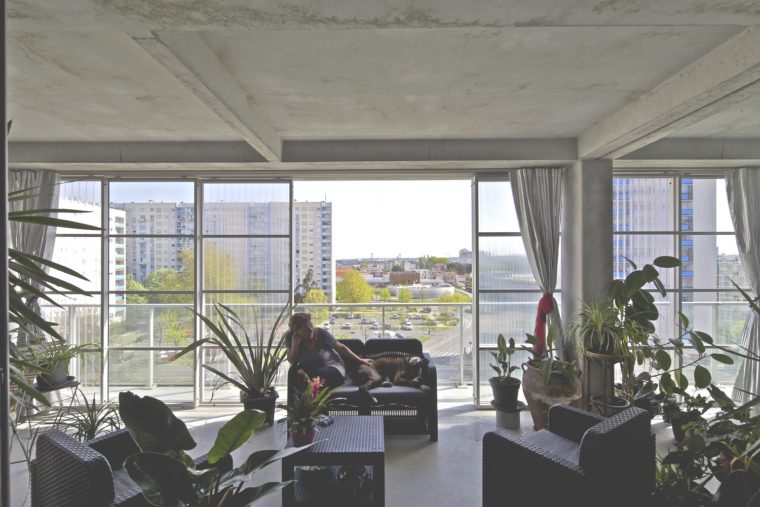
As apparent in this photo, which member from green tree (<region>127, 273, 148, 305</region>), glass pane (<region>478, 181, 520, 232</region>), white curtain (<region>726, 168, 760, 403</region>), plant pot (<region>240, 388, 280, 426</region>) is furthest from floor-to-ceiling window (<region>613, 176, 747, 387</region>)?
green tree (<region>127, 273, 148, 305</region>)

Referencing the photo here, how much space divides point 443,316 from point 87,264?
13.9ft

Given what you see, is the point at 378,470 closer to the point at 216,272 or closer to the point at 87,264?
the point at 216,272

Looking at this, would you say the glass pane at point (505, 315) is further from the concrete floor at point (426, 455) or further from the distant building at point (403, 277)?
the distant building at point (403, 277)

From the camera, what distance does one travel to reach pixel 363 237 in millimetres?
7215

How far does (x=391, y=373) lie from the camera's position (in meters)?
4.12

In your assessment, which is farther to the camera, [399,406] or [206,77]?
[399,406]

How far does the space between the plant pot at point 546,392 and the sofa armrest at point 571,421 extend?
96 cm

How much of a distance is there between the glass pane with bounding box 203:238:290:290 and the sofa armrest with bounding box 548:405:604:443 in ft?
10.2

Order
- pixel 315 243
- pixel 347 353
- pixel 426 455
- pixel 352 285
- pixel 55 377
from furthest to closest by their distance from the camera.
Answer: pixel 352 285, pixel 315 243, pixel 347 353, pixel 55 377, pixel 426 455

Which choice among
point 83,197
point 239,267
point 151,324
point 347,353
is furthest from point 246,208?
point 347,353

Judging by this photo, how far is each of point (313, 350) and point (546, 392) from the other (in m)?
2.24

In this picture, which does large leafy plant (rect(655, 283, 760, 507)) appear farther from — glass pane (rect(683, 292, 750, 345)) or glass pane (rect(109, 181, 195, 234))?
glass pane (rect(109, 181, 195, 234))

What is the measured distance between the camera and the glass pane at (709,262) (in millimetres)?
4801

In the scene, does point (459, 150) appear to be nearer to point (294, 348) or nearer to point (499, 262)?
point (499, 262)
